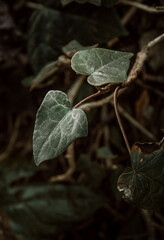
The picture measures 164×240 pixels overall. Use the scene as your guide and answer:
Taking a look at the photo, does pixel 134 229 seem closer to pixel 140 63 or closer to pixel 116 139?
pixel 116 139

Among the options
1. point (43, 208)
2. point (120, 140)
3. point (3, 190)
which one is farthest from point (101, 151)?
point (3, 190)

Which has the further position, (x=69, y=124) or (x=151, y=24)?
(x=151, y=24)

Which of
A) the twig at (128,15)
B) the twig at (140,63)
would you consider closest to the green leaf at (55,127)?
the twig at (140,63)

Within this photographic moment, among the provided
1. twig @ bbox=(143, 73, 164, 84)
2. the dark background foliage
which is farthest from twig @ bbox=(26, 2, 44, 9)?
twig @ bbox=(143, 73, 164, 84)

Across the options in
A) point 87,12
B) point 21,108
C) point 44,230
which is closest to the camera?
point 87,12

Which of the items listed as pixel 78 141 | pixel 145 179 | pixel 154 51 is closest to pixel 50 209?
pixel 78 141

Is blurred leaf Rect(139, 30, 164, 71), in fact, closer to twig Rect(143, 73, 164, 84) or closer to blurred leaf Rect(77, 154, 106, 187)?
twig Rect(143, 73, 164, 84)

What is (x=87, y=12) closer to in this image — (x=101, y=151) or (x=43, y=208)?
(x=101, y=151)

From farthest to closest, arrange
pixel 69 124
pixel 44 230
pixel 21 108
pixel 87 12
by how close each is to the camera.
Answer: pixel 21 108
pixel 44 230
pixel 87 12
pixel 69 124
